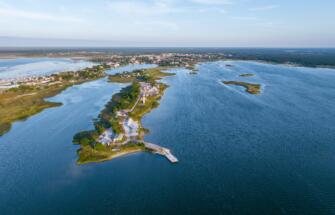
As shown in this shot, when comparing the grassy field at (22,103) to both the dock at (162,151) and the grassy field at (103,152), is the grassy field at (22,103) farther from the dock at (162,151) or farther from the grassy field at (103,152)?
the dock at (162,151)

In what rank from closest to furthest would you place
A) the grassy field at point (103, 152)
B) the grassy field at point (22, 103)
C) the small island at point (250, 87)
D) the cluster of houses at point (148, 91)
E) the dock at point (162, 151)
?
the dock at point (162, 151)
the grassy field at point (103, 152)
the grassy field at point (22, 103)
the cluster of houses at point (148, 91)
the small island at point (250, 87)

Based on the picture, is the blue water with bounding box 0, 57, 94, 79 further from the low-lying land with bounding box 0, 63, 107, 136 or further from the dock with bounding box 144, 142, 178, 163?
the dock with bounding box 144, 142, 178, 163

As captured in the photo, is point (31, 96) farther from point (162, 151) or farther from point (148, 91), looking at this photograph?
point (162, 151)

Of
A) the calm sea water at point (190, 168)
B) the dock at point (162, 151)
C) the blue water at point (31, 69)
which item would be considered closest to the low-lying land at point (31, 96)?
the calm sea water at point (190, 168)

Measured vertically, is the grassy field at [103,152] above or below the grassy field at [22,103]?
above

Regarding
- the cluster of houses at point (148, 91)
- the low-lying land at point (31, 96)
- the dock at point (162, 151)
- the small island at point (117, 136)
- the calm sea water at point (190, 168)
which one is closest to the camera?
the calm sea water at point (190, 168)

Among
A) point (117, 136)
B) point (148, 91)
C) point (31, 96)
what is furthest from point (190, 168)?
point (31, 96)
